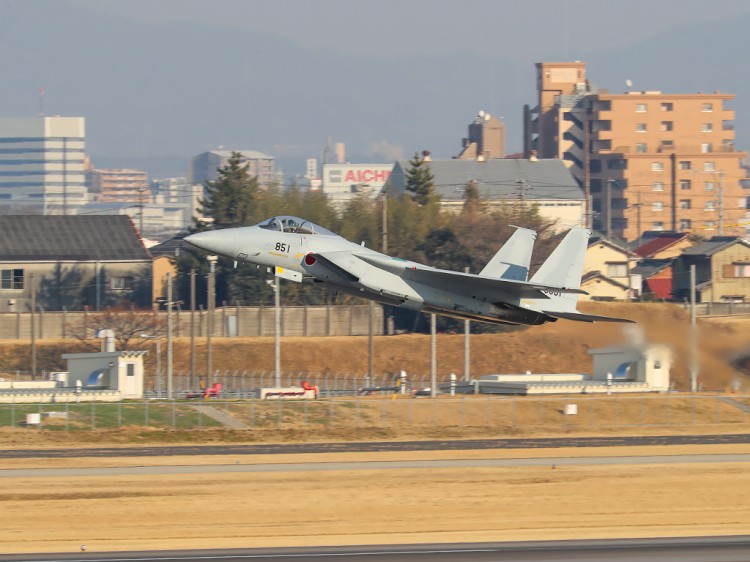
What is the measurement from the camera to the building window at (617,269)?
104 m

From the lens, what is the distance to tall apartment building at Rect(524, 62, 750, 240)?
16950cm

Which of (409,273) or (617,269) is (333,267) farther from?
(617,269)

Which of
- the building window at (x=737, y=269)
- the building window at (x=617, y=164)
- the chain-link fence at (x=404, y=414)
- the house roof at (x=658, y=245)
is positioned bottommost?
the chain-link fence at (x=404, y=414)

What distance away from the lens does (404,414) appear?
52.2 m

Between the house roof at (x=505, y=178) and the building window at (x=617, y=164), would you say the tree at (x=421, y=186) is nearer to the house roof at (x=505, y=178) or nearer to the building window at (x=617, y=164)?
the house roof at (x=505, y=178)

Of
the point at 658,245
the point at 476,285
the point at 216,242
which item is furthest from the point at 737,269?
the point at 216,242

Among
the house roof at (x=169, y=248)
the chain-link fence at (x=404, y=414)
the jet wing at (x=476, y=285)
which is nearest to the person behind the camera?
the jet wing at (x=476, y=285)

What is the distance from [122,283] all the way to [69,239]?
19.1 feet

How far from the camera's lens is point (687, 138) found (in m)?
175

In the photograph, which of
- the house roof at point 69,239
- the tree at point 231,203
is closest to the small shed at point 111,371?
the house roof at point 69,239

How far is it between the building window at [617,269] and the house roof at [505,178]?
34.1m

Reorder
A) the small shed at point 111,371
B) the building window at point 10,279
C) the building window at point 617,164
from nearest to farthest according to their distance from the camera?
1. the small shed at point 111,371
2. the building window at point 10,279
3. the building window at point 617,164

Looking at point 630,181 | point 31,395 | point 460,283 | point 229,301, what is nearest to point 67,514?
point 460,283

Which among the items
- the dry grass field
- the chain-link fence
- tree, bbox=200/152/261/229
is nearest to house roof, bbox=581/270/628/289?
tree, bbox=200/152/261/229
